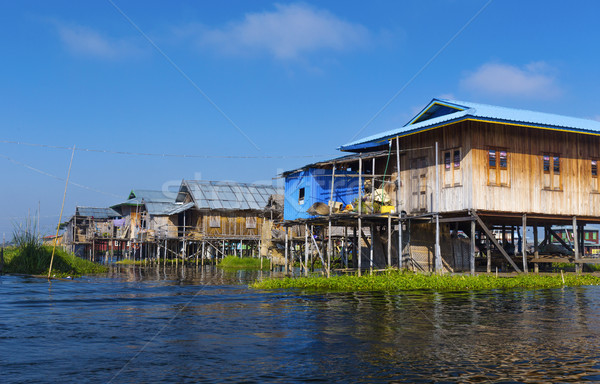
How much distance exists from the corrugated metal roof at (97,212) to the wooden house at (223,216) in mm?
18437

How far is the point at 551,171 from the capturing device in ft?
75.0

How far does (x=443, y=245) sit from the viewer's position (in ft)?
78.3

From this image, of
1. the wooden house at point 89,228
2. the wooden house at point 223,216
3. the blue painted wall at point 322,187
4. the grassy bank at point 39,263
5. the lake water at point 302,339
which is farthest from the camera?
the wooden house at point 89,228

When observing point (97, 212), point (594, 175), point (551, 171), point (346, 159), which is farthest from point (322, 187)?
point (97, 212)

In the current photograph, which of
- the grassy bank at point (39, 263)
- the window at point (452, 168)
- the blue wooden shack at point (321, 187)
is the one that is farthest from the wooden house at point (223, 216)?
the window at point (452, 168)

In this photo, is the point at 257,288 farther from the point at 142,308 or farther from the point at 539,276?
the point at 539,276

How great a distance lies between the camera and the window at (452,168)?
2147cm

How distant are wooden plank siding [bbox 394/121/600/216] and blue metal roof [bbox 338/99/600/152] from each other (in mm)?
556

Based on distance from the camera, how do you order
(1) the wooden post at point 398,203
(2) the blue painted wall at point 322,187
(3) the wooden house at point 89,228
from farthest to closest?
(3) the wooden house at point 89,228 < (2) the blue painted wall at point 322,187 < (1) the wooden post at point 398,203

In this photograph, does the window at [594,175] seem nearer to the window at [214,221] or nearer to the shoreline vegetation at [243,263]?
the shoreline vegetation at [243,263]

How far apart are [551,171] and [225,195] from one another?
2926 cm

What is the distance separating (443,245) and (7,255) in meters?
25.2

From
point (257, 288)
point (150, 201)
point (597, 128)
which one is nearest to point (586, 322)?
point (257, 288)

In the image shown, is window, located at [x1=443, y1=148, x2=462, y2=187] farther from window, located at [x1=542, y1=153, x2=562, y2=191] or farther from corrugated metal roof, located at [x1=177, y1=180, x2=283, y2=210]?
corrugated metal roof, located at [x1=177, y1=180, x2=283, y2=210]
